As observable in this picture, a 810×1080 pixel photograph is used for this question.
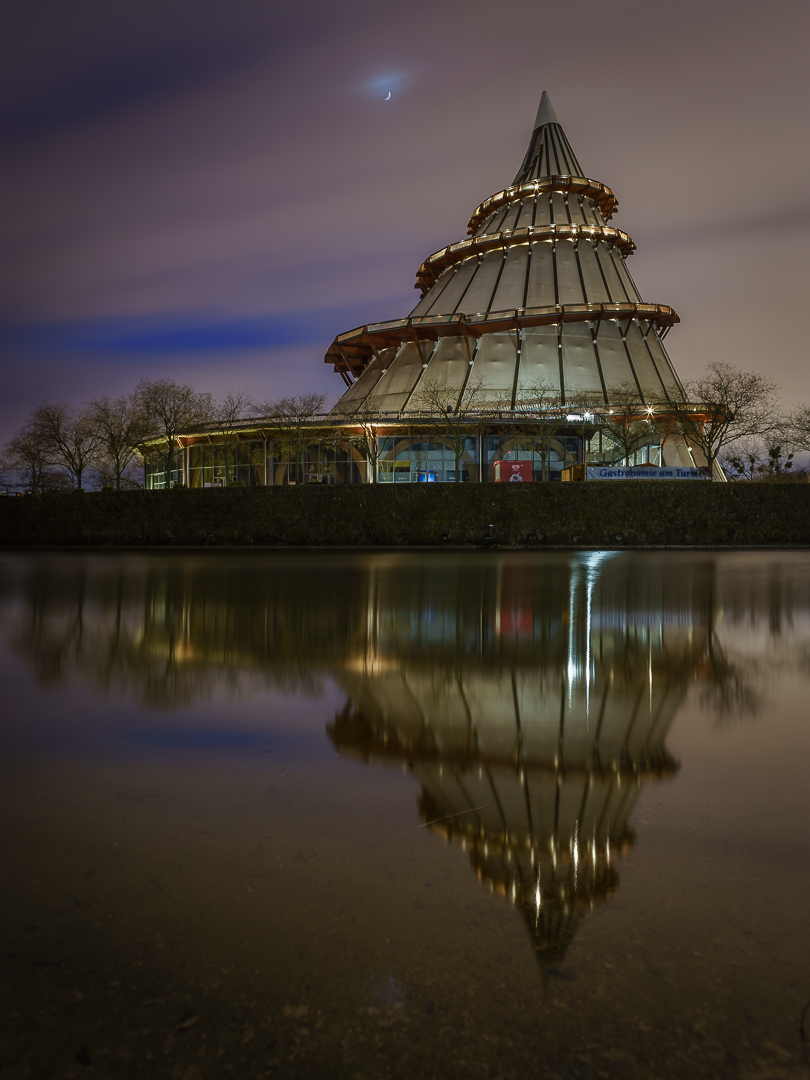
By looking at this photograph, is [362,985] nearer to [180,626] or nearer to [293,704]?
[293,704]

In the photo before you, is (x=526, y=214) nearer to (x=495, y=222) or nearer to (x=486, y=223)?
(x=495, y=222)

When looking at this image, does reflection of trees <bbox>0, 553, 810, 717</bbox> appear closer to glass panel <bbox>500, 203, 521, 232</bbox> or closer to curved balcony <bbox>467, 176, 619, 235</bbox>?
glass panel <bbox>500, 203, 521, 232</bbox>

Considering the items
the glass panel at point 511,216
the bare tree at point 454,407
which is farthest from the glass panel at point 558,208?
the bare tree at point 454,407

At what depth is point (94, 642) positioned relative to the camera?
7.92 metres

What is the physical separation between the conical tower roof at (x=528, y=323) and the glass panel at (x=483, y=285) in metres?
0.11

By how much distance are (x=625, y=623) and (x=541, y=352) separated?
50.6 metres

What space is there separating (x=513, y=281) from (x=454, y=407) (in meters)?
20.4

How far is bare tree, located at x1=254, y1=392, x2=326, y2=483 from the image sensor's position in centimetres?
4462

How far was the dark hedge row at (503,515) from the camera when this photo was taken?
31391 millimetres

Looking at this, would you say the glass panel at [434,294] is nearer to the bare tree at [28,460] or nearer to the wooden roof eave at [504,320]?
the wooden roof eave at [504,320]

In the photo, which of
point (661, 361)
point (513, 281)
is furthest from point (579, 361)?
point (513, 281)

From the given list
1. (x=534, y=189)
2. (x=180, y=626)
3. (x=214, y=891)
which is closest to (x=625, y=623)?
(x=180, y=626)

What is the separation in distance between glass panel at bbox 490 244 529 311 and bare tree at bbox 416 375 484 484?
10.2 metres

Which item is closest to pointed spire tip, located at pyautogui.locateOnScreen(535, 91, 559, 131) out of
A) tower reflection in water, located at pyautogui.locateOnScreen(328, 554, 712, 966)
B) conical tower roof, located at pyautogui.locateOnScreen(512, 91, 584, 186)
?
conical tower roof, located at pyautogui.locateOnScreen(512, 91, 584, 186)
